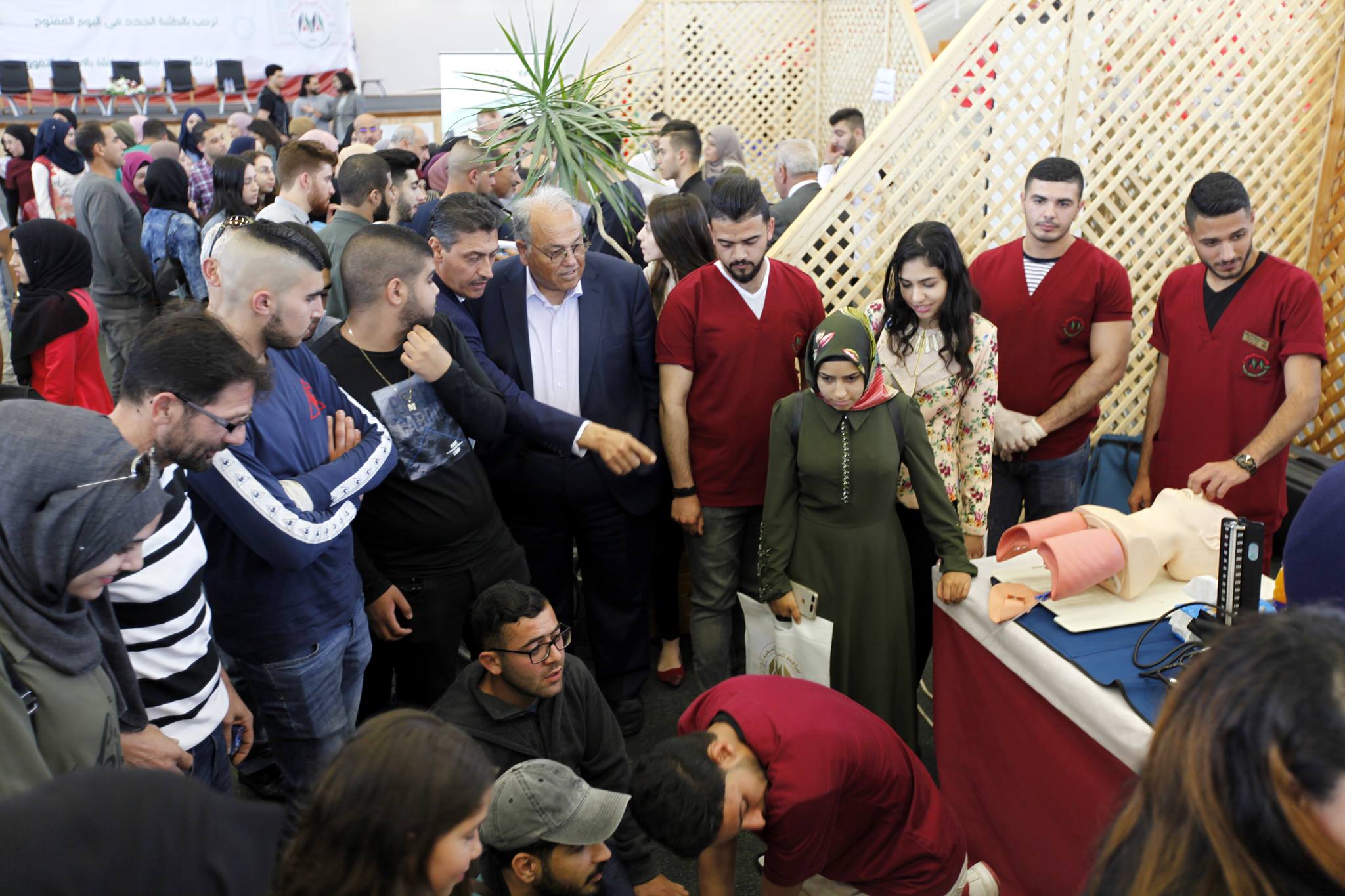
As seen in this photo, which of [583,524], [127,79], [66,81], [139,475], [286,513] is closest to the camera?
[139,475]

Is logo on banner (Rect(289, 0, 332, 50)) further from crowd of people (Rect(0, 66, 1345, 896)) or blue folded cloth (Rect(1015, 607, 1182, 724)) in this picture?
blue folded cloth (Rect(1015, 607, 1182, 724))

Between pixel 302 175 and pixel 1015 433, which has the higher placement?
pixel 302 175

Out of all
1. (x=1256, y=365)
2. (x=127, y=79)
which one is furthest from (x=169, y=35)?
(x=1256, y=365)

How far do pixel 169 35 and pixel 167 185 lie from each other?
982cm

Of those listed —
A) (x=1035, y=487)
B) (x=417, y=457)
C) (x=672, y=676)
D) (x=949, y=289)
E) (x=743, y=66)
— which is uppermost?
(x=743, y=66)

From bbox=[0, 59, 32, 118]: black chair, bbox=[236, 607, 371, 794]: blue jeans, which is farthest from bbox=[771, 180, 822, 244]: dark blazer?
bbox=[0, 59, 32, 118]: black chair

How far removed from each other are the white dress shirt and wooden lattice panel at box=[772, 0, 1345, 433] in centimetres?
98

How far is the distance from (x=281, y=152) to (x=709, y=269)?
8.24 ft

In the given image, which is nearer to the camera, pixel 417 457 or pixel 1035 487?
pixel 417 457

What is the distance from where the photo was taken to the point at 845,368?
2566 mm

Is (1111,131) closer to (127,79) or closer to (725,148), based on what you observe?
(725,148)

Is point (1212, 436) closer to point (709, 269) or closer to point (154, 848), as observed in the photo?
point (709, 269)

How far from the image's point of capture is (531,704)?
89.2 inches

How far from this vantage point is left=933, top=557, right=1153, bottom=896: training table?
2.01m
